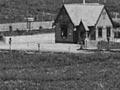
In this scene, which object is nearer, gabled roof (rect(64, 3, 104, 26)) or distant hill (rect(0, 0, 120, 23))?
gabled roof (rect(64, 3, 104, 26))

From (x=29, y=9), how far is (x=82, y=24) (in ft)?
173

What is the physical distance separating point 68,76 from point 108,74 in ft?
6.76

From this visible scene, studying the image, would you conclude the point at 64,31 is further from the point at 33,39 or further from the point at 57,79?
the point at 57,79

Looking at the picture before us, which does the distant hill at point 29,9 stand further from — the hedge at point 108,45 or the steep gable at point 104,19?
the hedge at point 108,45

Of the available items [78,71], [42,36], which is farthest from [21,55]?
[42,36]

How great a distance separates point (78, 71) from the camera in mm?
24484

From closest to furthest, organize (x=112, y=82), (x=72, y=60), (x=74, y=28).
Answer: (x=112, y=82)
(x=72, y=60)
(x=74, y=28)

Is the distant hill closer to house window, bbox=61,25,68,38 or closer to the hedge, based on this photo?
house window, bbox=61,25,68,38

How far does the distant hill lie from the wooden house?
31.3 meters

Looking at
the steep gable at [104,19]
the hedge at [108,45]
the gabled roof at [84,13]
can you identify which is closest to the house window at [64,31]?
the gabled roof at [84,13]

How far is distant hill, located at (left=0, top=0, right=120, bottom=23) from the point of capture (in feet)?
302

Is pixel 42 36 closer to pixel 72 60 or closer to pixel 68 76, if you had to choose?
pixel 72 60

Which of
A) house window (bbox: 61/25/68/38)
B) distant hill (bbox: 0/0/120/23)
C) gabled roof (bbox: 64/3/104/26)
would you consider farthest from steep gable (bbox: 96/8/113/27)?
distant hill (bbox: 0/0/120/23)

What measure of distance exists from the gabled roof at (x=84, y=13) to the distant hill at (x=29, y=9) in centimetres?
3152
